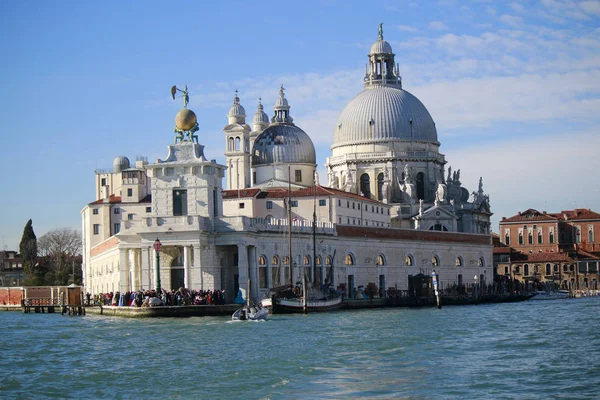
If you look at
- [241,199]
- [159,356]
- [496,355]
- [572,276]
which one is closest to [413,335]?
[496,355]

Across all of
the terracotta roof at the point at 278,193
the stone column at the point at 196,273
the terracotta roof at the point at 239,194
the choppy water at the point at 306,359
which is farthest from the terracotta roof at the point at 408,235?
the choppy water at the point at 306,359

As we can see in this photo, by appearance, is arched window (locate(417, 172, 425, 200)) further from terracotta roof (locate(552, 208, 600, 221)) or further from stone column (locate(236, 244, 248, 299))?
stone column (locate(236, 244, 248, 299))

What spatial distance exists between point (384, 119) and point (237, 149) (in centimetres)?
1325

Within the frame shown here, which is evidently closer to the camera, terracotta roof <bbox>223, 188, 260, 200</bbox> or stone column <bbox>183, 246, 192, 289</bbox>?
stone column <bbox>183, 246, 192, 289</bbox>

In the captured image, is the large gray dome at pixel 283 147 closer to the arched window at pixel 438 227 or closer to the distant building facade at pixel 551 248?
the arched window at pixel 438 227

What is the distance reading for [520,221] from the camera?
391 feet

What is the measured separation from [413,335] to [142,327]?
38.8ft

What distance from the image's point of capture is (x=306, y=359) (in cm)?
3512

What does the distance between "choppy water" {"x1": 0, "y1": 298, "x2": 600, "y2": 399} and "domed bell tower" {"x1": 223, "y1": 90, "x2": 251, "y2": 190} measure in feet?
139

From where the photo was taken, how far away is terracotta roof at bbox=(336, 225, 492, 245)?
75.4m

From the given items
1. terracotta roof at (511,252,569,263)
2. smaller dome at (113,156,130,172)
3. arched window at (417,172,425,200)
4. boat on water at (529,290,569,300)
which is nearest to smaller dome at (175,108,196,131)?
boat on water at (529,290,569,300)

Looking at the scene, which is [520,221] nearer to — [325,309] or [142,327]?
[325,309]

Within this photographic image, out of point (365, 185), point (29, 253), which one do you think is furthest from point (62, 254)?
point (365, 185)

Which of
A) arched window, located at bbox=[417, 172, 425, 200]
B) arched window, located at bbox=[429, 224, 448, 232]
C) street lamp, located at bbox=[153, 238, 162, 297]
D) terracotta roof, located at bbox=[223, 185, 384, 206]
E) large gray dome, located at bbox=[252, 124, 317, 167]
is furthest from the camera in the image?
arched window, located at bbox=[417, 172, 425, 200]
